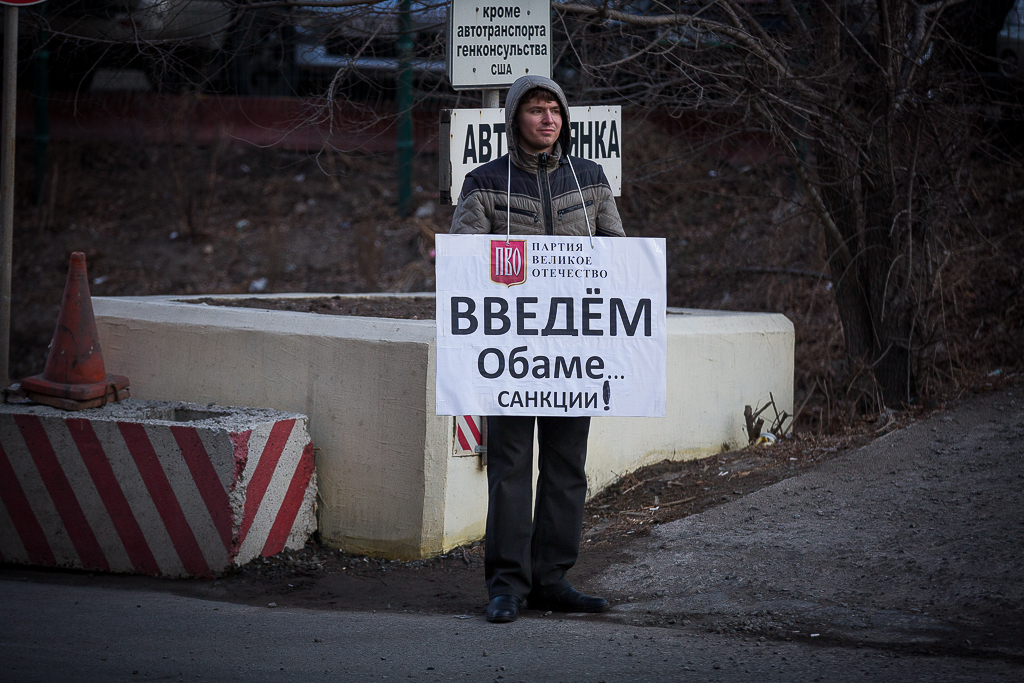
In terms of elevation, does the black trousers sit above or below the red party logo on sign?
below

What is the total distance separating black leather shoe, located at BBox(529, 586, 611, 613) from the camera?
4.03m

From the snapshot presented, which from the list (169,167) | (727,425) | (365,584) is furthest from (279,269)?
(365,584)

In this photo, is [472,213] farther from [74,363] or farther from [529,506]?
[74,363]

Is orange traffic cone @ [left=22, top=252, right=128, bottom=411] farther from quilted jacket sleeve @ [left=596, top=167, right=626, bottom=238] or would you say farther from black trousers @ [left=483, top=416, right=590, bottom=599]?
quilted jacket sleeve @ [left=596, top=167, right=626, bottom=238]

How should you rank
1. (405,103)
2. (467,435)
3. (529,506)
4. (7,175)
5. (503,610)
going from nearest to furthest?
(503,610) → (529,506) → (467,435) → (7,175) → (405,103)

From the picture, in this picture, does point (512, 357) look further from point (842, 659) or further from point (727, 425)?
point (727, 425)

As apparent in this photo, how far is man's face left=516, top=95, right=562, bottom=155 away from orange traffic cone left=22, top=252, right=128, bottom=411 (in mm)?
2769

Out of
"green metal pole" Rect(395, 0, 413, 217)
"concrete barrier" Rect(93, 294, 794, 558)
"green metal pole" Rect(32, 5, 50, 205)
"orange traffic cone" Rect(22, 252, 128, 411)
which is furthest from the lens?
"green metal pole" Rect(32, 5, 50, 205)

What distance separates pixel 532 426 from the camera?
4.00 metres

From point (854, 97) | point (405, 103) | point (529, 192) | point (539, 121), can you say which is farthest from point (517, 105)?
point (405, 103)

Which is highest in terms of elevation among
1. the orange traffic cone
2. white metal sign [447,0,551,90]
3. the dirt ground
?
white metal sign [447,0,551,90]

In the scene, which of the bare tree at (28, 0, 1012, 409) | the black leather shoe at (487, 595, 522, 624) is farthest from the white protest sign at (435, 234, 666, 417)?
the bare tree at (28, 0, 1012, 409)

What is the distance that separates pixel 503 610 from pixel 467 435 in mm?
1366

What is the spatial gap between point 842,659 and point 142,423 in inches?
137
